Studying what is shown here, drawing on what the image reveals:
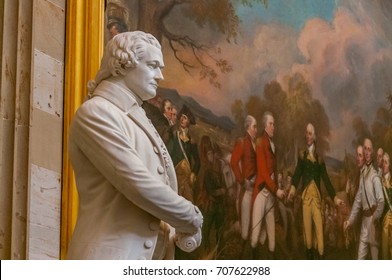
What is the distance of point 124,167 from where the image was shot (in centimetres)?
668

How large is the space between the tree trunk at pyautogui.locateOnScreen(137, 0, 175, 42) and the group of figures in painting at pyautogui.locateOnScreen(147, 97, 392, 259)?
27.0 inches

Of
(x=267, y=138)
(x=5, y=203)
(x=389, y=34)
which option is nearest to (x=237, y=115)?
(x=267, y=138)

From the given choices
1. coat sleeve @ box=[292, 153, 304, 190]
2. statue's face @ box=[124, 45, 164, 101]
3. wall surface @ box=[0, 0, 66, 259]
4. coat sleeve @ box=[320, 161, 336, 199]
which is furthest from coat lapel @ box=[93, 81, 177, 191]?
coat sleeve @ box=[320, 161, 336, 199]

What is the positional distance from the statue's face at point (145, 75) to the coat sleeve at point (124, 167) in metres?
0.33

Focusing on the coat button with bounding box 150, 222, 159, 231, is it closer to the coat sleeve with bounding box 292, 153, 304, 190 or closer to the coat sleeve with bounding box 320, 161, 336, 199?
the coat sleeve with bounding box 292, 153, 304, 190

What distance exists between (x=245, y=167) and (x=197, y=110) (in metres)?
0.70

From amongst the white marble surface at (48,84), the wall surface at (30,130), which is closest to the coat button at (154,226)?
the wall surface at (30,130)

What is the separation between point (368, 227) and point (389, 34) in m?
2.08

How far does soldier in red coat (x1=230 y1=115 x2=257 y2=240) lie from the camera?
35.3 feet

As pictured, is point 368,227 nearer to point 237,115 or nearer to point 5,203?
point 237,115

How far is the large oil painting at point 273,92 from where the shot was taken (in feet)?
35.3

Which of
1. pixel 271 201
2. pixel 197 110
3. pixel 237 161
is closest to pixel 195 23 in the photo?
pixel 197 110

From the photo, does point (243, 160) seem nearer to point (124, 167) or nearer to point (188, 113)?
point (188, 113)

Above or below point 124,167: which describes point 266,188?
above
